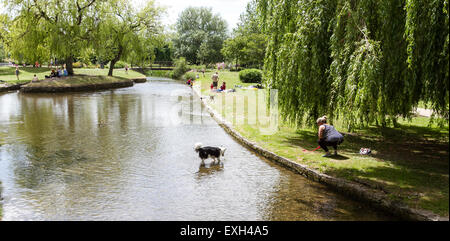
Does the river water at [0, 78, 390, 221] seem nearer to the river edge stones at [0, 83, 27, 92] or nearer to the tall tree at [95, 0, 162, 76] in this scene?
the river edge stones at [0, 83, 27, 92]

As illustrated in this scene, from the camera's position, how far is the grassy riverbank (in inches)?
301

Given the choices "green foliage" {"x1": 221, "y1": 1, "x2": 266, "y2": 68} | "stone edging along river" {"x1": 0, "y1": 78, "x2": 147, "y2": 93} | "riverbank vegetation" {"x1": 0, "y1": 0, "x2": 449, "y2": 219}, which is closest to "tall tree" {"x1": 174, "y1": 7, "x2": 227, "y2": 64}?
"green foliage" {"x1": 221, "y1": 1, "x2": 266, "y2": 68}

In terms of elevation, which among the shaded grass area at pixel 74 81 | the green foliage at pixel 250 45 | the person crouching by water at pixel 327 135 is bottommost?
the person crouching by water at pixel 327 135

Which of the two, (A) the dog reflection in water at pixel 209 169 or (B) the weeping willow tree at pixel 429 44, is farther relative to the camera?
(A) the dog reflection in water at pixel 209 169

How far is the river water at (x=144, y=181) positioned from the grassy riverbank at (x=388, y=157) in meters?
0.76

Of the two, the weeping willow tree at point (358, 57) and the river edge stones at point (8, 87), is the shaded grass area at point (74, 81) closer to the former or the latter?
the river edge stones at point (8, 87)

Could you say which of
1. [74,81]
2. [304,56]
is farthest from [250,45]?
[304,56]

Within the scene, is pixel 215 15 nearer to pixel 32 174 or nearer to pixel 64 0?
pixel 64 0

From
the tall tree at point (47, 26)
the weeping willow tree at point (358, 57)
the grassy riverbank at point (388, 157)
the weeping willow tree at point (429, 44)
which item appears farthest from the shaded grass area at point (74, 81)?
the weeping willow tree at point (429, 44)

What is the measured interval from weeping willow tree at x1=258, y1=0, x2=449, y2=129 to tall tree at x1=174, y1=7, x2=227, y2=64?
214 feet

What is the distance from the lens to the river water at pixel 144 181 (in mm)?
7289

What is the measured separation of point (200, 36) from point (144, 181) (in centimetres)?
8016

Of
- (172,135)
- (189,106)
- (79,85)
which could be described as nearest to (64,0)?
(79,85)
